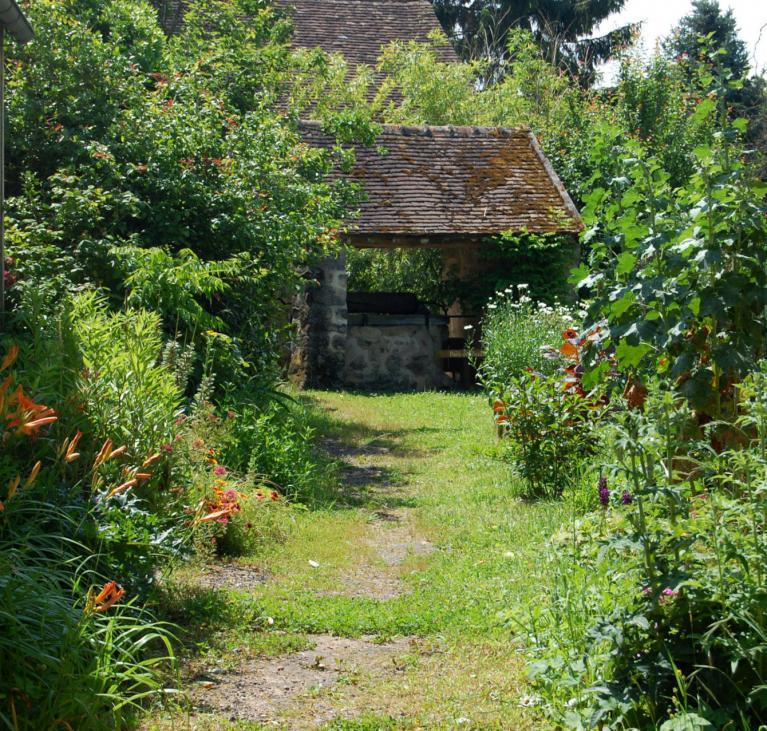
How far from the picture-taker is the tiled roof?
52.4 ft

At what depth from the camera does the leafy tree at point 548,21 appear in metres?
33.3

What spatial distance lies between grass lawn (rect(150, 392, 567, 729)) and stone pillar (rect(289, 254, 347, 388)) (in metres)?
6.91

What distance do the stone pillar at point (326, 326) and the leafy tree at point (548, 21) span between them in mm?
19590

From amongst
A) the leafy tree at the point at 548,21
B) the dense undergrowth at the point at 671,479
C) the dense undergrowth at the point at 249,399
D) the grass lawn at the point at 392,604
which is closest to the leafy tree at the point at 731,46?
the leafy tree at the point at 548,21

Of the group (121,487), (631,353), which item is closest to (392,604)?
(121,487)

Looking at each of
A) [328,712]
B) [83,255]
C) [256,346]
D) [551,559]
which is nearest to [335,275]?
[256,346]

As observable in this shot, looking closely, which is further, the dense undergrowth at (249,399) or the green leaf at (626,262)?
the green leaf at (626,262)

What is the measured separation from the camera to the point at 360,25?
24.8 m

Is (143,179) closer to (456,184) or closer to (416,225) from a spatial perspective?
(416,225)

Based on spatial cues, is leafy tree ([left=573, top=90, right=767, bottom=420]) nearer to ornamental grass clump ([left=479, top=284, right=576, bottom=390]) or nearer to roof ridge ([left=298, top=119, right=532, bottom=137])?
ornamental grass clump ([left=479, top=284, right=576, bottom=390])

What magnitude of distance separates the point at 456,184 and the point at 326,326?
3.46 meters

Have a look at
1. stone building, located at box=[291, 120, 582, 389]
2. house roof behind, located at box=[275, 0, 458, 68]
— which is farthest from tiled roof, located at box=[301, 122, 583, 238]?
house roof behind, located at box=[275, 0, 458, 68]

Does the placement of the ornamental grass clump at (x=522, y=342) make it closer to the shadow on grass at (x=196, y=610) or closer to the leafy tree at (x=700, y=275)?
the leafy tree at (x=700, y=275)

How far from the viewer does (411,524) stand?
7.18 m
